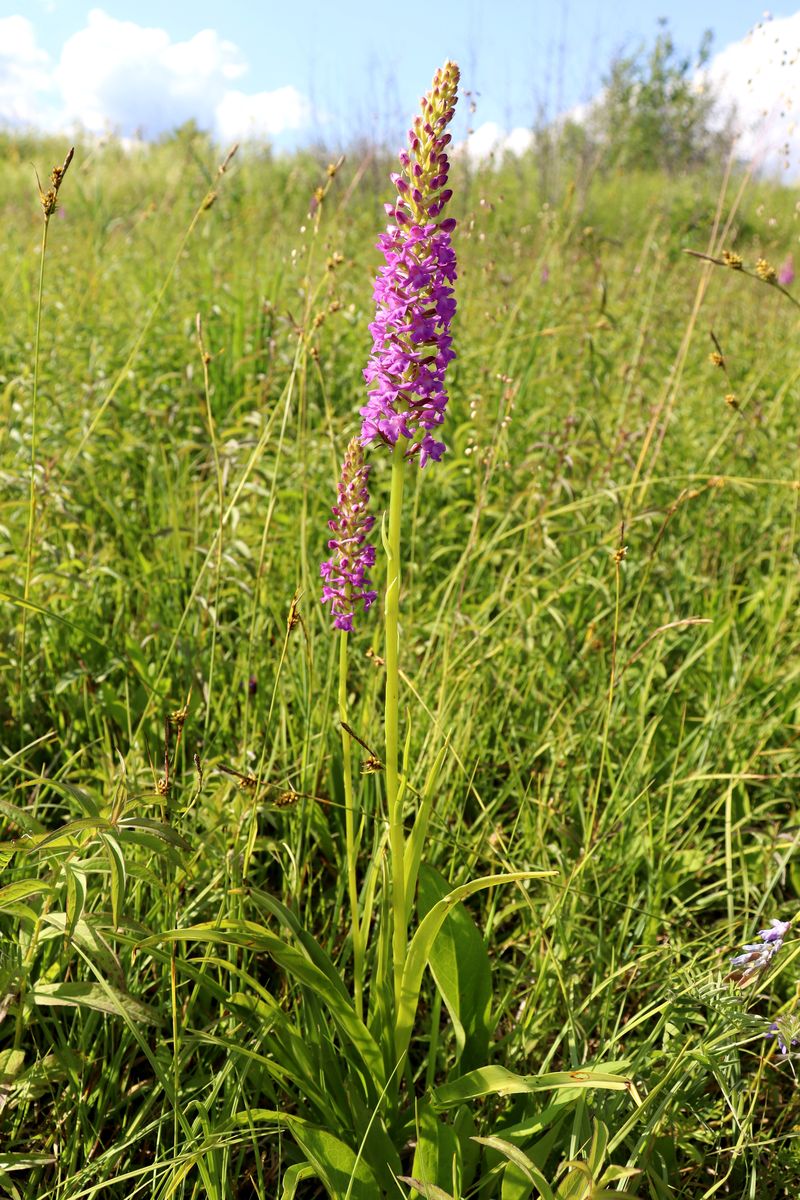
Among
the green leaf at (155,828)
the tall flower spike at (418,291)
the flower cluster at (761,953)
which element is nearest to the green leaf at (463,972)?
the flower cluster at (761,953)

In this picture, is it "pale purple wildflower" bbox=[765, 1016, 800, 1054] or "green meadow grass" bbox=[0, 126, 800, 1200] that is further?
"green meadow grass" bbox=[0, 126, 800, 1200]

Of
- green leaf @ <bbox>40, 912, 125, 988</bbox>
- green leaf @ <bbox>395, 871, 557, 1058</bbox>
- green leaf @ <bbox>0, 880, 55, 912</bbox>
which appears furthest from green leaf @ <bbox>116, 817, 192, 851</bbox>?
green leaf @ <bbox>395, 871, 557, 1058</bbox>

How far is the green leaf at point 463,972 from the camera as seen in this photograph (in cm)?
137

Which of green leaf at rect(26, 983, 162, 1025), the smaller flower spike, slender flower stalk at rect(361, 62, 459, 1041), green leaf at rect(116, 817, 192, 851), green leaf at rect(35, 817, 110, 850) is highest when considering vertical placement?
slender flower stalk at rect(361, 62, 459, 1041)

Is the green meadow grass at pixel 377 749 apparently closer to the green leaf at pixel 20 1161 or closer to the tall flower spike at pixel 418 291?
the green leaf at pixel 20 1161

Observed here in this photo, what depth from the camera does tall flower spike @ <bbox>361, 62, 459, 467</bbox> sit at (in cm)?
110

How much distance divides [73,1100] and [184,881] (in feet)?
1.18

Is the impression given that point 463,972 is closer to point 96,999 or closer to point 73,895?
point 96,999

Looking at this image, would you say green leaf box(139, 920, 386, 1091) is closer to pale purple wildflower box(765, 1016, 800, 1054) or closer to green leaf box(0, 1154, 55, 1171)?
green leaf box(0, 1154, 55, 1171)

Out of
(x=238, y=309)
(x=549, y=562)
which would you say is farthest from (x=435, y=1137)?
(x=238, y=309)

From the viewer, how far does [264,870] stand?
6.16 ft

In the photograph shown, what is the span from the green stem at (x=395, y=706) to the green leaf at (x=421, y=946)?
0.7 inches

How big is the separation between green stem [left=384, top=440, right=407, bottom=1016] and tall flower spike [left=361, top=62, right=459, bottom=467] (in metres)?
0.05

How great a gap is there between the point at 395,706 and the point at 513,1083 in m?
0.51
